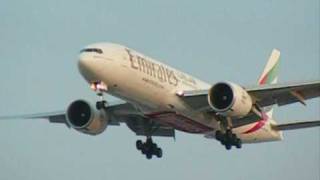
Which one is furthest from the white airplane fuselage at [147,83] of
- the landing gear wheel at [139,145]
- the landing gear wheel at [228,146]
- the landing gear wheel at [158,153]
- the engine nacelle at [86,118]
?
the landing gear wheel at [139,145]

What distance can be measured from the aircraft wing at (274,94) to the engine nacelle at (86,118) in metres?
5.38

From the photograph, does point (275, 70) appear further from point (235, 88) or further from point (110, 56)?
point (110, 56)

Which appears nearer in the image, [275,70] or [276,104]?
[276,104]

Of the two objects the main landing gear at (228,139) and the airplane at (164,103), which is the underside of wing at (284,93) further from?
the main landing gear at (228,139)

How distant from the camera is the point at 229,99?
39.2 meters

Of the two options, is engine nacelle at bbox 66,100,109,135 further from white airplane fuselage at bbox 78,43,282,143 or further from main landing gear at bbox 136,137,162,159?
white airplane fuselage at bbox 78,43,282,143

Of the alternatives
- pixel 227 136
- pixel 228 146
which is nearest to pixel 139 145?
pixel 228 146

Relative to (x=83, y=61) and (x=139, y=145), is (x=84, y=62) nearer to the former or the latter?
(x=83, y=61)

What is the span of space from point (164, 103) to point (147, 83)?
148 cm

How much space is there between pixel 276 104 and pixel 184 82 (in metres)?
4.94

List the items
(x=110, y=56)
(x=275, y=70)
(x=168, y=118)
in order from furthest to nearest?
1. (x=275, y=70)
2. (x=168, y=118)
3. (x=110, y=56)

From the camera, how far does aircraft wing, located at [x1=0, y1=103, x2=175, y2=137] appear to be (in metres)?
42.8

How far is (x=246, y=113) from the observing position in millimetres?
39781

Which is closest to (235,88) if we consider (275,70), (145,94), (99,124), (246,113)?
(246,113)
